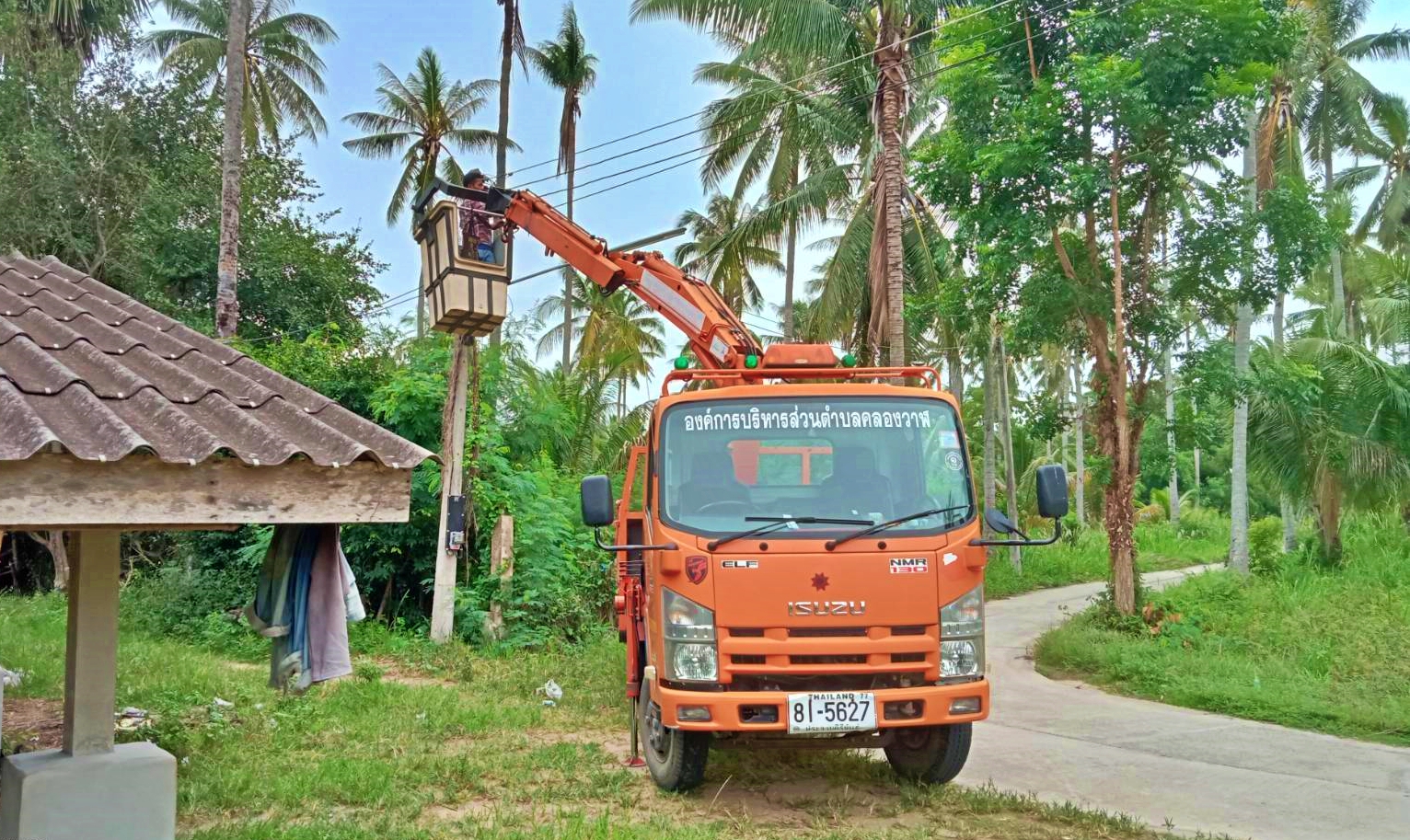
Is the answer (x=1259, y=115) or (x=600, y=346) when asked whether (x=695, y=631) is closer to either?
(x=1259, y=115)

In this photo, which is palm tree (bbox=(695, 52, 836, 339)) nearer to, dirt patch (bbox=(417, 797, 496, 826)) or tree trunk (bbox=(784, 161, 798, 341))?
tree trunk (bbox=(784, 161, 798, 341))

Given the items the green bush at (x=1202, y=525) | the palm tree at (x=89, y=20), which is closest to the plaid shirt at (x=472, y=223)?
the palm tree at (x=89, y=20)

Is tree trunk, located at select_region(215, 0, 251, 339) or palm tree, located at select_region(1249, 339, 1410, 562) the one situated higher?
tree trunk, located at select_region(215, 0, 251, 339)

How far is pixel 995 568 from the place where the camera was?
21438 millimetres

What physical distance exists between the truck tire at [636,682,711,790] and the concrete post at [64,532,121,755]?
2822 millimetres

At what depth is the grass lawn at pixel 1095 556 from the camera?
20.9m

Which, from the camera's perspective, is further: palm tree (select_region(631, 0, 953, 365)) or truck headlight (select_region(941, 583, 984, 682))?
palm tree (select_region(631, 0, 953, 365))

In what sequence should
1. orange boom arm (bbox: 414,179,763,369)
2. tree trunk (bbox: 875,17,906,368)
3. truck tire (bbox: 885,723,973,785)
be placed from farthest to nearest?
1. tree trunk (bbox: 875,17,906,368)
2. orange boom arm (bbox: 414,179,763,369)
3. truck tire (bbox: 885,723,973,785)

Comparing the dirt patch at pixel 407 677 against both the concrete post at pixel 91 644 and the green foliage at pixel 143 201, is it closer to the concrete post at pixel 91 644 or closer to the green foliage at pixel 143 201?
the concrete post at pixel 91 644

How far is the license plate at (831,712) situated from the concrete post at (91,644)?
332cm

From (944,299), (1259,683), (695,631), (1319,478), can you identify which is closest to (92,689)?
(695,631)

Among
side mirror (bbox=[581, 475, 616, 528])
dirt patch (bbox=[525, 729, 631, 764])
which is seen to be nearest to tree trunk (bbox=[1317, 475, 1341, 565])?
dirt patch (bbox=[525, 729, 631, 764])

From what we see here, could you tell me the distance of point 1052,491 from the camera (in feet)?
19.3

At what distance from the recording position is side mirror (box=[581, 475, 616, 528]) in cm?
607
